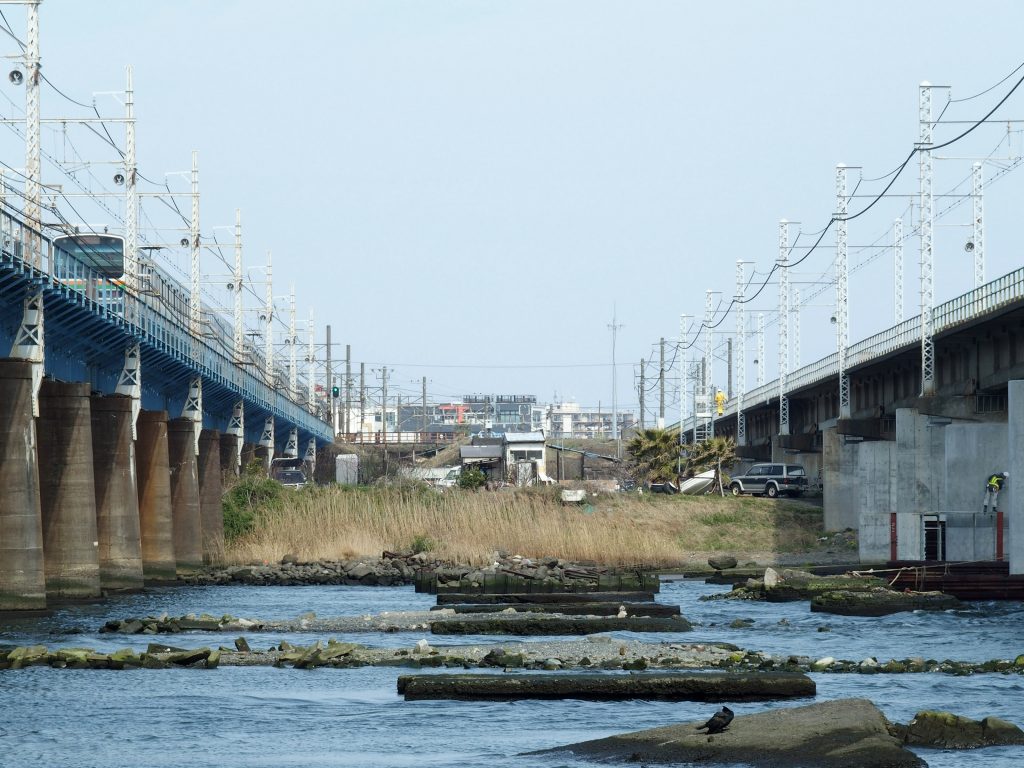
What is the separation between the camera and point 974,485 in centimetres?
6081

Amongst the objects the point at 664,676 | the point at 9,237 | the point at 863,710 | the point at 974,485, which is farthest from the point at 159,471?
the point at 863,710

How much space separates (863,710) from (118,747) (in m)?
9.74

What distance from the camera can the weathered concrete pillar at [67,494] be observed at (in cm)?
5006

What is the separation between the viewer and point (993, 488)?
2340 inches

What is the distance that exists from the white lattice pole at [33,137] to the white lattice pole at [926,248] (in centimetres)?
3305

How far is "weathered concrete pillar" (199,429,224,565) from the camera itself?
74250 mm

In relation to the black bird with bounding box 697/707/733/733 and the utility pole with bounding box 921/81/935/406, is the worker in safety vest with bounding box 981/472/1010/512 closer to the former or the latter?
the utility pole with bounding box 921/81/935/406

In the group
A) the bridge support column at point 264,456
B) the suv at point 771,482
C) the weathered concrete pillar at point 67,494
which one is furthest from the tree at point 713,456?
the weathered concrete pillar at point 67,494

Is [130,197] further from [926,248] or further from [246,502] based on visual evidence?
[926,248]

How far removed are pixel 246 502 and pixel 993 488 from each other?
114 feet

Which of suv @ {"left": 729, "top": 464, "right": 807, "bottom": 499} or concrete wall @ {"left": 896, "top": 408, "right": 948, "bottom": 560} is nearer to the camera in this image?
concrete wall @ {"left": 896, "top": 408, "right": 948, "bottom": 560}

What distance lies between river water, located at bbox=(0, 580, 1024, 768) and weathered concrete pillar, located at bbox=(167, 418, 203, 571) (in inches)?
1317

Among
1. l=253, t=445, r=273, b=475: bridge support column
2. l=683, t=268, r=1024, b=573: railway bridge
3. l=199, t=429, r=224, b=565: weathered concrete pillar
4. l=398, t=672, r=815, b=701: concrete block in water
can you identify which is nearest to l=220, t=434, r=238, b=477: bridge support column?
l=253, t=445, r=273, b=475: bridge support column

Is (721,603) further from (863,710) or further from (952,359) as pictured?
(863,710)
